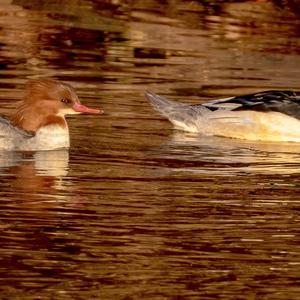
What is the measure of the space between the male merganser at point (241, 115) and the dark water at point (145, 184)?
0.19 meters

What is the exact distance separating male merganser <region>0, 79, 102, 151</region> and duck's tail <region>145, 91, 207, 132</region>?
5.36ft

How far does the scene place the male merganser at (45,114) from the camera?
45.5 ft

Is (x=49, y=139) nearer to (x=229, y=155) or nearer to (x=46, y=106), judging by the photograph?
(x=46, y=106)

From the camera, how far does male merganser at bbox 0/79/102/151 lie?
45.5 ft

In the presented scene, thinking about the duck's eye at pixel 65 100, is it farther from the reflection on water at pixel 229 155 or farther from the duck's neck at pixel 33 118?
the reflection on water at pixel 229 155

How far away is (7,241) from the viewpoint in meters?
10.1

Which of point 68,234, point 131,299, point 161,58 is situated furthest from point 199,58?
point 131,299

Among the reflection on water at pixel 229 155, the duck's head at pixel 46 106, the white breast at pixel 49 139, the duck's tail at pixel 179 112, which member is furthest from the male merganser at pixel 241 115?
the white breast at pixel 49 139

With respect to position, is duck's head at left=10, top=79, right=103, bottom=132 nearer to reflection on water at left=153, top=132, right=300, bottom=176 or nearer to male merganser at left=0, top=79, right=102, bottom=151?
male merganser at left=0, top=79, right=102, bottom=151

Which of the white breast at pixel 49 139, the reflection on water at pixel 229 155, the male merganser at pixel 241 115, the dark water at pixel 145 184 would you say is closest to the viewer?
the dark water at pixel 145 184

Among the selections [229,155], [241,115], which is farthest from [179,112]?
[229,155]

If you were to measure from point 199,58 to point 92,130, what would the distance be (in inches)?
212

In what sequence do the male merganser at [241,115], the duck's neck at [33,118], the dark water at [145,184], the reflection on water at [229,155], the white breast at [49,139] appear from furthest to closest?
the male merganser at [241,115], the duck's neck at [33,118], the white breast at [49,139], the reflection on water at [229,155], the dark water at [145,184]

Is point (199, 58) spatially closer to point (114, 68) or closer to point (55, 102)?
point (114, 68)
